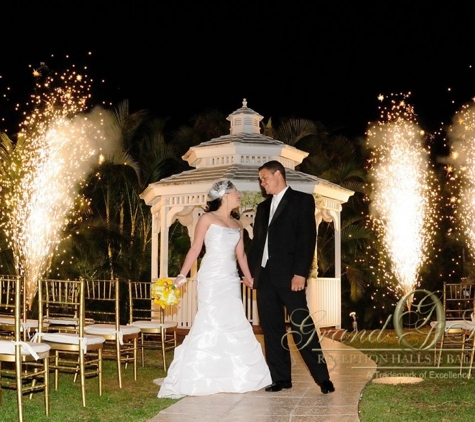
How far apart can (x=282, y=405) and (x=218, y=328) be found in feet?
3.98

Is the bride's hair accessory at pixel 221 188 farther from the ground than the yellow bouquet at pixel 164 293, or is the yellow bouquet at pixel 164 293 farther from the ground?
the bride's hair accessory at pixel 221 188

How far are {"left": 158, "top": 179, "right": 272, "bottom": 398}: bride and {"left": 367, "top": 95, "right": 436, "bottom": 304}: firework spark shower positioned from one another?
13871mm

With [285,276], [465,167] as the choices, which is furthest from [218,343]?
→ [465,167]

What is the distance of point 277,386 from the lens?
7043mm

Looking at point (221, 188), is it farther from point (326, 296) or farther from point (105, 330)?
point (326, 296)

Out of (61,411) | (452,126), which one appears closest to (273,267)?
(61,411)

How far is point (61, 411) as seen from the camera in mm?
6816

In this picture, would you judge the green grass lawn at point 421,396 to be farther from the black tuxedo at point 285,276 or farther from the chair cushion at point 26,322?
the chair cushion at point 26,322

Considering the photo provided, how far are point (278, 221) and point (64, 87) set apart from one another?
558 inches

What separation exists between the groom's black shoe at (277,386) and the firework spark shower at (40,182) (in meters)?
12.7

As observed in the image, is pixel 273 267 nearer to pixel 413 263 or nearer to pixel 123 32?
pixel 413 263

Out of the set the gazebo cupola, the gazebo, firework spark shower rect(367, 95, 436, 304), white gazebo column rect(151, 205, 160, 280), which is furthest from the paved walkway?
firework spark shower rect(367, 95, 436, 304)

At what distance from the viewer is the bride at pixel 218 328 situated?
7035 millimetres

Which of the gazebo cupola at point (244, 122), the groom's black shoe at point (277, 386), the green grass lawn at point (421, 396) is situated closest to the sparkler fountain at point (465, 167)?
the gazebo cupola at point (244, 122)
